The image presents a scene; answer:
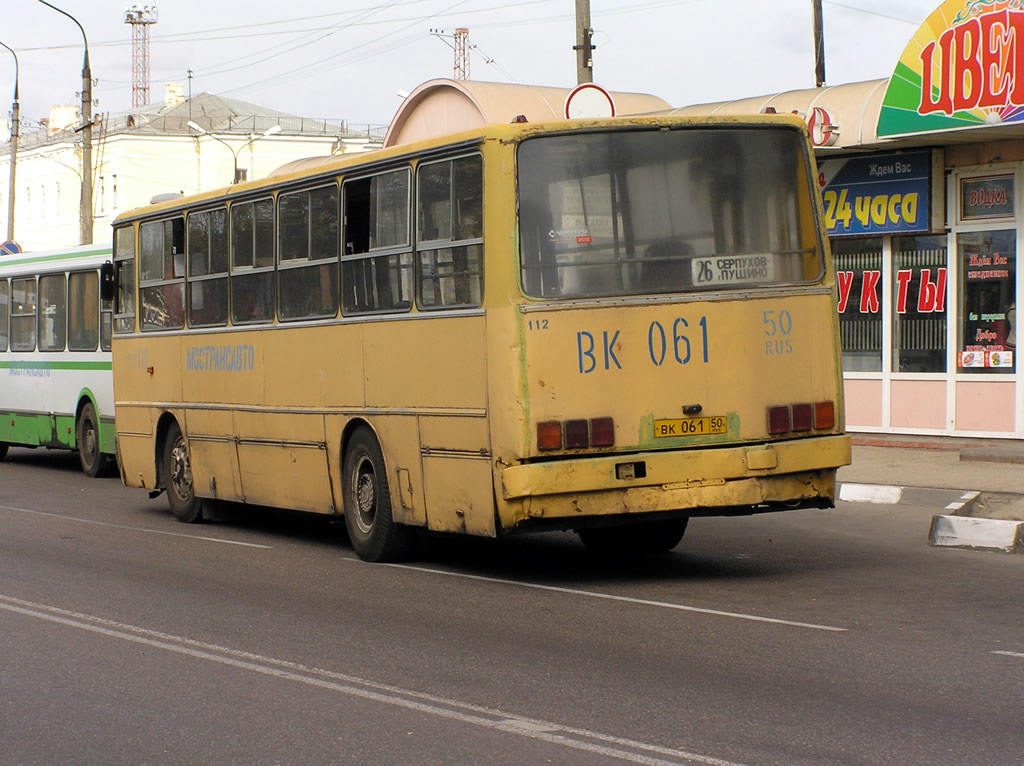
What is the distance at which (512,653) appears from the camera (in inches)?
322

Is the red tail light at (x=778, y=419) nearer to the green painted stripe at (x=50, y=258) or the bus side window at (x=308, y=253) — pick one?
the bus side window at (x=308, y=253)

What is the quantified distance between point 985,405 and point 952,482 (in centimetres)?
375

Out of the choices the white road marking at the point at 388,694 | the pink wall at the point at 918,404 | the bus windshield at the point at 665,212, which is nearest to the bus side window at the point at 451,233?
the bus windshield at the point at 665,212

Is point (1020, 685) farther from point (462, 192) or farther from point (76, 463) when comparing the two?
point (76, 463)

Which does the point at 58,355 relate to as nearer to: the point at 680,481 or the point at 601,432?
the point at 601,432

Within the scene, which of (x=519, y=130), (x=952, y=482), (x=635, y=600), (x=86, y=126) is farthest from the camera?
(x=86, y=126)

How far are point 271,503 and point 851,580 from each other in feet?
17.0

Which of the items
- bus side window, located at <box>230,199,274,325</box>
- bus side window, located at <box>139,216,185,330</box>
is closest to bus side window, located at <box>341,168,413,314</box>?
bus side window, located at <box>230,199,274,325</box>

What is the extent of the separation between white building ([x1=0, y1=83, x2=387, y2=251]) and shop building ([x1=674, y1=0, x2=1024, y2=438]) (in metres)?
54.0

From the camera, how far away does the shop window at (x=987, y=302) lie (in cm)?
1900

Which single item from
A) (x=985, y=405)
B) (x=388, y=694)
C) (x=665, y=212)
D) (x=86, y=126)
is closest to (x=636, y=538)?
(x=665, y=212)

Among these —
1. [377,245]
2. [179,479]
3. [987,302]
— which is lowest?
[179,479]

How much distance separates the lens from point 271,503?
13.6 meters

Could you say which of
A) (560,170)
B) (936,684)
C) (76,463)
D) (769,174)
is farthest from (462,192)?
(76,463)
